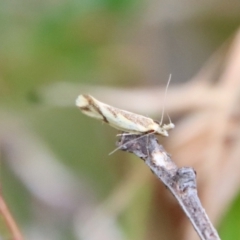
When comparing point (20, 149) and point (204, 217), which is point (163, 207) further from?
point (204, 217)

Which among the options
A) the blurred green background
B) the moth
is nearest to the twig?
the moth

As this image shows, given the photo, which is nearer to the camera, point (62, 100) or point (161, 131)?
point (161, 131)

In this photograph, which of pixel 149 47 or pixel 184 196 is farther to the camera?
pixel 149 47

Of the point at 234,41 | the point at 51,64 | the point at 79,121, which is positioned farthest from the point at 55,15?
the point at 234,41

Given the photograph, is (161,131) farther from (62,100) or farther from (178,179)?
(62,100)

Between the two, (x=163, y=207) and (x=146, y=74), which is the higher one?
(x=146, y=74)

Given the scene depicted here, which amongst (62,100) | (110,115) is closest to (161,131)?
(110,115)
